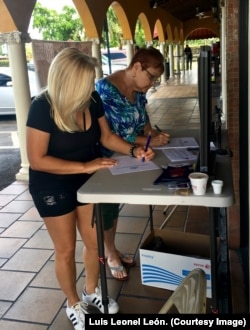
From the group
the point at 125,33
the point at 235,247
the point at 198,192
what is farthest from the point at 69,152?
the point at 125,33

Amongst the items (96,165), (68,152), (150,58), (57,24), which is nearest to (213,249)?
(96,165)

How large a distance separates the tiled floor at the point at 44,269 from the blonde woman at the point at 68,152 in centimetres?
29

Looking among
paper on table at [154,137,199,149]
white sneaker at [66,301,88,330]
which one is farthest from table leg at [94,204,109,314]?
paper on table at [154,137,199,149]

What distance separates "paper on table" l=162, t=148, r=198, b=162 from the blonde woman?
109 mm

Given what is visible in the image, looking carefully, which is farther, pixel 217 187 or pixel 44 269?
pixel 44 269

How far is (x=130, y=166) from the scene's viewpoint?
181cm

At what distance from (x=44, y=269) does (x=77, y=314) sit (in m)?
0.71

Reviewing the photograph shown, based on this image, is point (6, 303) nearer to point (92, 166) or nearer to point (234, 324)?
point (92, 166)

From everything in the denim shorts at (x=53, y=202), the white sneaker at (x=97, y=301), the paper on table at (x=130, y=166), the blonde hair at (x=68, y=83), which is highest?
the blonde hair at (x=68, y=83)

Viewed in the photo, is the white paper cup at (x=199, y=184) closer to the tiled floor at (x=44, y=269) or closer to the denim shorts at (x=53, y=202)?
the denim shorts at (x=53, y=202)

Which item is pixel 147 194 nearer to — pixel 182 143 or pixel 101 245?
pixel 101 245

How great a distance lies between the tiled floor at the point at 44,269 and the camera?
2.13 m

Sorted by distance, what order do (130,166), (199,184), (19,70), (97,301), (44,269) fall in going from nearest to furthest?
(199,184) → (130,166) → (97,301) → (44,269) → (19,70)

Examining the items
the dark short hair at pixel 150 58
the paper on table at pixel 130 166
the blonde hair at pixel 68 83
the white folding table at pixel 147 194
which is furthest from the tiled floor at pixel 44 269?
the dark short hair at pixel 150 58
